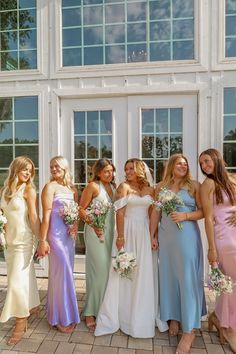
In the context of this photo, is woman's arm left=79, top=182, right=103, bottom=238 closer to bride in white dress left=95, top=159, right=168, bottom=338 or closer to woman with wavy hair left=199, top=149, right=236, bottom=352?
bride in white dress left=95, top=159, right=168, bottom=338

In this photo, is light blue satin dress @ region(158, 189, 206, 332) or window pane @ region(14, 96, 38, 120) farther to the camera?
window pane @ region(14, 96, 38, 120)

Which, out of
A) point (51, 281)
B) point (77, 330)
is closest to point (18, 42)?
point (51, 281)

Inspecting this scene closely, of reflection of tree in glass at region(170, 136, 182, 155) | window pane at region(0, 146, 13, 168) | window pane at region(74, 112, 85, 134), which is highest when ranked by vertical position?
window pane at region(74, 112, 85, 134)

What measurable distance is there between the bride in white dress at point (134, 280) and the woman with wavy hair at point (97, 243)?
0.13 meters

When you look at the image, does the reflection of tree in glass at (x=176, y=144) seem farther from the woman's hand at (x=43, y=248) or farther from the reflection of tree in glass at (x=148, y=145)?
the woman's hand at (x=43, y=248)

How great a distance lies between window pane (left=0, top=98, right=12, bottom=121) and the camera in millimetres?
4352

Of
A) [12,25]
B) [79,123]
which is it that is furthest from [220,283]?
[12,25]

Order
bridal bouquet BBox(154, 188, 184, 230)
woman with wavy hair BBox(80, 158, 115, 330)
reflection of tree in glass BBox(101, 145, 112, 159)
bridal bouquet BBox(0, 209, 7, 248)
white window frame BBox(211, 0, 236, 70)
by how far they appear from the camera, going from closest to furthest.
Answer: bridal bouquet BBox(154, 188, 184, 230), bridal bouquet BBox(0, 209, 7, 248), woman with wavy hair BBox(80, 158, 115, 330), white window frame BBox(211, 0, 236, 70), reflection of tree in glass BBox(101, 145, 112, 159)

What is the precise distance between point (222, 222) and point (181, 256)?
484mm

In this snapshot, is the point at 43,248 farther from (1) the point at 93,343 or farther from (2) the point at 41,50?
(2) the point at 41,50

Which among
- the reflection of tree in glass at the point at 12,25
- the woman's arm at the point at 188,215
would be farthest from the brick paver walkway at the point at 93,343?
the reflection of tree in glass at the point at 12,25

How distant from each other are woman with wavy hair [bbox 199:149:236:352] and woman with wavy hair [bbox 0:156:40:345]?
64.8 inches

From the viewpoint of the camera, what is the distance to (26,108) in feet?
14.2

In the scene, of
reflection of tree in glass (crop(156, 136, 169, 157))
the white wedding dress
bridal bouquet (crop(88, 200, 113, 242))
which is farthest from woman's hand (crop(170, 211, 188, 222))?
reflection of tree in glass (crop(156, 136, 169, 157))
